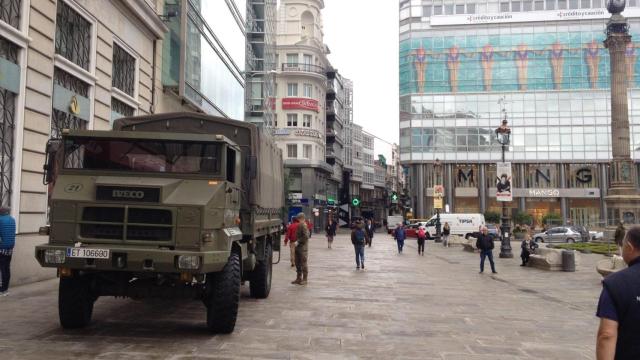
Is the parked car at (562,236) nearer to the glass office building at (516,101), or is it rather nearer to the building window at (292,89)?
the glass office building at (516,101)

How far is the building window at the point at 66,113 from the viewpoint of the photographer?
14.6m

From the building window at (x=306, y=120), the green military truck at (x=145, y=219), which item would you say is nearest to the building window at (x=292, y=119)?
the building window at (x=306, y=120)

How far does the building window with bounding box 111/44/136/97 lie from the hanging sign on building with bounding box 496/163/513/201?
16.3m

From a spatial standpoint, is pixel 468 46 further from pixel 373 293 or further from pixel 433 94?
pixel 373 293

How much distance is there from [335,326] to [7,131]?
863 centimetres

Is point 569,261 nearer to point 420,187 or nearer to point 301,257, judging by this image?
point 301,257

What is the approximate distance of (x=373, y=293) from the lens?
12656 mm

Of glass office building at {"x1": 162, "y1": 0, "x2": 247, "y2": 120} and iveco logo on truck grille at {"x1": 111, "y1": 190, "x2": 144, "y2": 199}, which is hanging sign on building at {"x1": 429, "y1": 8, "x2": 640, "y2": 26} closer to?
glass office building at {"x1": 162, "y1": 0, "x2": 247, "y2": 120}

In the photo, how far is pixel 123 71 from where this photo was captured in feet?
63.9

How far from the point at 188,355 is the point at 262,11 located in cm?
4882

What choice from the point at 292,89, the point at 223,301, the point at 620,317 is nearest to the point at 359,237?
the point at 223,301

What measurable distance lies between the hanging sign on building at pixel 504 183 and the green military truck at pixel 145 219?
19081 mm

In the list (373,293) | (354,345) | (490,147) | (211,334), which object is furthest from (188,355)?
(490,147)

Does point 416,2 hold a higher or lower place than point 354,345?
higher
